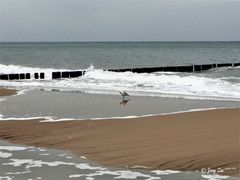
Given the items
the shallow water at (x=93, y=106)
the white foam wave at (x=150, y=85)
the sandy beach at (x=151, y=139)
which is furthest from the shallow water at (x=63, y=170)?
the white foam wave at (x=150, y=85)

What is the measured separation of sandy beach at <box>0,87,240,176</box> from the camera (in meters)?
7.62

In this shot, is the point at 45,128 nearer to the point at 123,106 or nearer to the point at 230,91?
the point at 123,106

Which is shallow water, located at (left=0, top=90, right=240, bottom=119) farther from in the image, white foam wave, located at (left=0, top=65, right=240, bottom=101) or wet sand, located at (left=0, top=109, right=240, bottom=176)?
white foam wave, located at (left=0, top=65, right=240, bottom=101)

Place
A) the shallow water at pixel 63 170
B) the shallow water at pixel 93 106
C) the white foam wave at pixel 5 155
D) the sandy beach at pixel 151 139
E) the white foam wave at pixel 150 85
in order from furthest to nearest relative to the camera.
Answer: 1. the white foam wave at pixel 150 85
2. the shallow water at pixel 93 106
3. the white foam wave at pixel 5 155
4. the sandy beach at pixel 151 139
5. the shallow water at pixel 63 170

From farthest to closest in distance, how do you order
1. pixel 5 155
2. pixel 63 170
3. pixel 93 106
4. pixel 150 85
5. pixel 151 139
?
pixel 150 85 < pixel 93 106 < pixel 151 139 < pixel 5 155 < pixel 63 170

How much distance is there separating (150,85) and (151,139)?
17377mm

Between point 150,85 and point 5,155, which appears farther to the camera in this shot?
point 150,85

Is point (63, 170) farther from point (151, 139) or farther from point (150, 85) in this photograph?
point (150, 85)

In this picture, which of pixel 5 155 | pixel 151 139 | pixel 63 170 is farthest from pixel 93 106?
pixel 63 170

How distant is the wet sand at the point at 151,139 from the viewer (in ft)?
25.1

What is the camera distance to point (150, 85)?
26812 mm

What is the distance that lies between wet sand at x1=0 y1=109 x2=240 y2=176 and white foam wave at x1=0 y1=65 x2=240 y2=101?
7012mm

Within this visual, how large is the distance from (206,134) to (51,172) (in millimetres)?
A: 4068

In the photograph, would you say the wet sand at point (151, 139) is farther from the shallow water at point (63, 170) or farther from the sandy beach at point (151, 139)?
the shallow water at point (63, 170)
